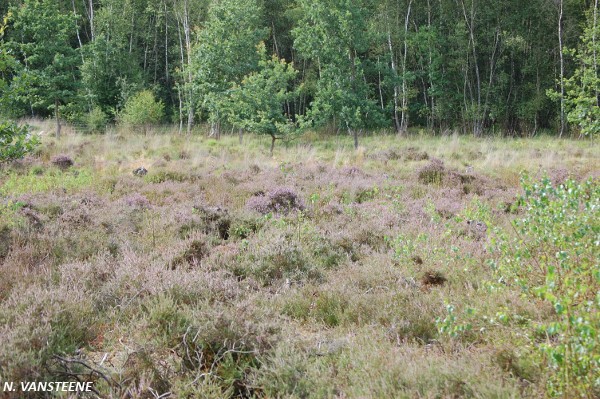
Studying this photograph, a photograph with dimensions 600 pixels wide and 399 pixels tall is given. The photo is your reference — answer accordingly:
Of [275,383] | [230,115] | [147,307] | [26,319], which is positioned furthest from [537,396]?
[230,115]

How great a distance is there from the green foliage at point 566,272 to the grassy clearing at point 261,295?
202mm

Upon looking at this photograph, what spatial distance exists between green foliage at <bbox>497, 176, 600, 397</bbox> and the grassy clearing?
0.20 meters

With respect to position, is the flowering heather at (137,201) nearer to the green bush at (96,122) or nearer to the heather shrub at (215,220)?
the heather shrub at (215,220)

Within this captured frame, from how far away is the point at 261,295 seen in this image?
14.7 feet

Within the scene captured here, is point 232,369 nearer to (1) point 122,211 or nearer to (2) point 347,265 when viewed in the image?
(2) point 347,265

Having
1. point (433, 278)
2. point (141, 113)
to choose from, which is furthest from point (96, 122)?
point (433, 278)

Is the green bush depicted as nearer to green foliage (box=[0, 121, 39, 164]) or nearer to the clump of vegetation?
the clump of vegetation

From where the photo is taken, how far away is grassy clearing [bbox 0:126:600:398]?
2871 mm

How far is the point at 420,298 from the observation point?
411cm

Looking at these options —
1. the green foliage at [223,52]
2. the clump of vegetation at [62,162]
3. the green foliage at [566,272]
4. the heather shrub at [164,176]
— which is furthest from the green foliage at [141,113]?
the green foliage at [566,272]

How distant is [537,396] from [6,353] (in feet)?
10.7

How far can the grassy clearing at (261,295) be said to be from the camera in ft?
9.42

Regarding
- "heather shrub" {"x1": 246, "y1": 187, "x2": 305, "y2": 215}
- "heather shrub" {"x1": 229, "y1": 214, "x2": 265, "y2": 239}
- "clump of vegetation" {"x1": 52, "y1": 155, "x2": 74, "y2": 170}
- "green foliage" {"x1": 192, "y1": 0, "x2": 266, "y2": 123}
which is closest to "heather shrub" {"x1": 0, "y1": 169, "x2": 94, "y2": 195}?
"clump of vegetation" {"x1": 52, "y1": 155, "x2": 74, "y2": 170}

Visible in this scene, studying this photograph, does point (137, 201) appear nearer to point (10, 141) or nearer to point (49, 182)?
point (10, 141)
